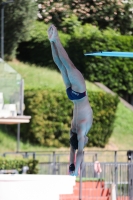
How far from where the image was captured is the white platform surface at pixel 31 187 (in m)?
14.0

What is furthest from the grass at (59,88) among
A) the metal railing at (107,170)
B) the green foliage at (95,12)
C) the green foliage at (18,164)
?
the green foliage at (18,164)

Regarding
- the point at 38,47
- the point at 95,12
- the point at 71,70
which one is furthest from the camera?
the point at 95,12

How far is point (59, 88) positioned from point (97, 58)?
5.54 metres

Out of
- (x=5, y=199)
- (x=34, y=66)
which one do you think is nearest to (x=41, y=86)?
(x=34, y=66)

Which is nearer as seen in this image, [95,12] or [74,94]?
[74,94]

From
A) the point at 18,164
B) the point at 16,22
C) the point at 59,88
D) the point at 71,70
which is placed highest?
the point at 71,70

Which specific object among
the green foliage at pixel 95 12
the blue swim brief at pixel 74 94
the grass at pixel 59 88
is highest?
the blue swim brief at pixel 74 94

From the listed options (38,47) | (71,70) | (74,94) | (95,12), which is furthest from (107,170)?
(95,12)

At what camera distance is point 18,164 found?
81.1 ft

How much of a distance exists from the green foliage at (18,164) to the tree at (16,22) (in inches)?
649

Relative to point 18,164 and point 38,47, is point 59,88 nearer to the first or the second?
point 38,47

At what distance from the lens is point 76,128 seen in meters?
12.9

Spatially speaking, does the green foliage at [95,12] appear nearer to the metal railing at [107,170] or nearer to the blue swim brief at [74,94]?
the metal railing at [107,170]

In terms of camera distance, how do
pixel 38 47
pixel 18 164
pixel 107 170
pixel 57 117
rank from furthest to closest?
1. pixel 38 47
2. pixel 57 117
3. pixel 107 170
4. pixel 18 164
